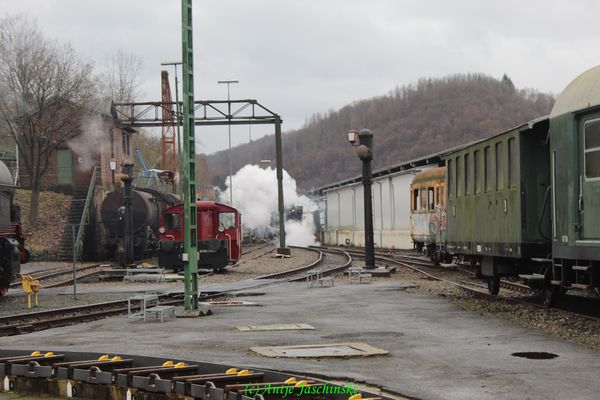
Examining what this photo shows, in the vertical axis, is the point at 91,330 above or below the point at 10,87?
below

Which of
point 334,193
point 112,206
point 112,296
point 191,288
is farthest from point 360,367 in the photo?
point 334,193

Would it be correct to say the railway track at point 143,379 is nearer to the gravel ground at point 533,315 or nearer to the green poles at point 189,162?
the gravel ground at point 533,315

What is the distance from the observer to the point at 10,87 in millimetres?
45188

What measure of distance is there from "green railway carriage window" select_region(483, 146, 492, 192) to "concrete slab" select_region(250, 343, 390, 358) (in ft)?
21.8

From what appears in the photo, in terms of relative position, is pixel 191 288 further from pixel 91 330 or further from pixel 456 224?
pixel 456 224

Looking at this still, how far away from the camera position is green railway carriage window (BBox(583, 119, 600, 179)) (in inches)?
459

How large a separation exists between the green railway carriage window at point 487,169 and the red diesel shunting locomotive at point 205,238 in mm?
15026

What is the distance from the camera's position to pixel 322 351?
10.0 m

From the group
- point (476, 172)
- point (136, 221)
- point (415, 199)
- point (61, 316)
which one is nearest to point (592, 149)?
point (476, 172)

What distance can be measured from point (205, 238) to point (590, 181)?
20262 mm

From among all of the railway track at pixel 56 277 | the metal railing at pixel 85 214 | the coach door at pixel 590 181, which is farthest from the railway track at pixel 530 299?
the metal railing at pixel 85 214

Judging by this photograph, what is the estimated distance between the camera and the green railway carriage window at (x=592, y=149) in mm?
11656

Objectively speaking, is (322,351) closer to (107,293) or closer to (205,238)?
(107,293)

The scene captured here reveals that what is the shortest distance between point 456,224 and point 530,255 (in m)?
4.68
